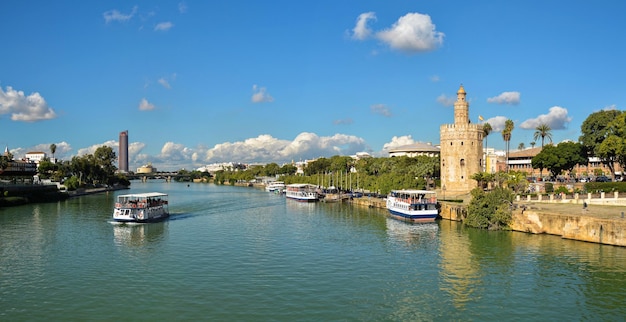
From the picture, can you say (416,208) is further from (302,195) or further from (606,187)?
(302,195)

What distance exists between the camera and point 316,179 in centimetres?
16425

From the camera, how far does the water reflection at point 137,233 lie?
52.5m

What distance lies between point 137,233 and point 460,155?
168 ft

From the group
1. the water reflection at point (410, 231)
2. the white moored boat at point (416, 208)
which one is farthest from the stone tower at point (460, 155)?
the water reflection at point (410, 231)

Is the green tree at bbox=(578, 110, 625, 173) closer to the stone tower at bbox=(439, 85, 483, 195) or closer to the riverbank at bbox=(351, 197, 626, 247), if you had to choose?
the stone tower at bbox=(439, 85, 483, 195)

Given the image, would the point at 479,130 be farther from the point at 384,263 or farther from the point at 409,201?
the point at 384,263

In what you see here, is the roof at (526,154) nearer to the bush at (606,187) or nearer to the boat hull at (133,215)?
the bush at (606,187)

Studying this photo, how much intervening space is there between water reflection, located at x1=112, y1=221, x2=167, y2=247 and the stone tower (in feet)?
147

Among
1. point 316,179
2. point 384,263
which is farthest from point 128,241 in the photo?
point 316,179

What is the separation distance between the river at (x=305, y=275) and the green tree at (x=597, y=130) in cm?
3941

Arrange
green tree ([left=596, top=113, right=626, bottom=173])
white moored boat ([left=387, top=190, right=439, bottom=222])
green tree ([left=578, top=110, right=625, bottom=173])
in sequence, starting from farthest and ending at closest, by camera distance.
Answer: green tree ([left=578, top=110, right=625, bottom=173]) → green tree ([left=596, top=113, right=626, bottom=173]) → white moored boat ([left=387, top=190, right=439, bottom=222])

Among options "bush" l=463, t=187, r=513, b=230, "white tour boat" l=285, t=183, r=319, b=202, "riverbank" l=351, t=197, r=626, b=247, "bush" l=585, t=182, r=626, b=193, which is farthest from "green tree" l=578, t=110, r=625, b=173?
"white tour boat" l=285, t=183, r=319, b=202

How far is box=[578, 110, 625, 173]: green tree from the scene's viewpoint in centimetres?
8381

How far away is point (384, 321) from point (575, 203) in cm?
4183
